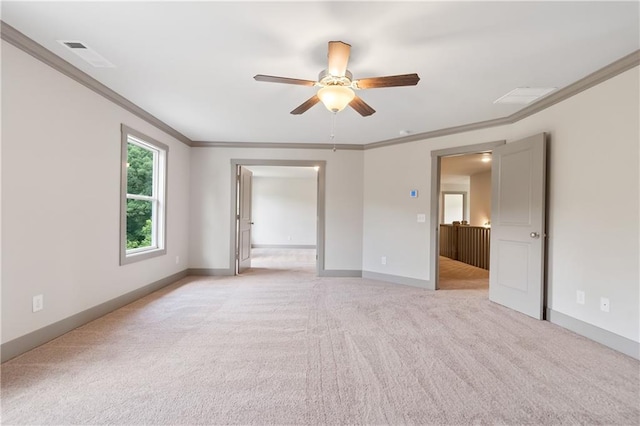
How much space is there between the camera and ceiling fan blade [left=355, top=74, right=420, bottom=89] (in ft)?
6.66

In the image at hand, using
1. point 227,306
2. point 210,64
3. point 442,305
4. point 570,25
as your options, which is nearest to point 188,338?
point 227,306

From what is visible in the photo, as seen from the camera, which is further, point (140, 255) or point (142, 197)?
point (142, 197)

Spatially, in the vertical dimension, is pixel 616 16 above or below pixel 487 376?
above

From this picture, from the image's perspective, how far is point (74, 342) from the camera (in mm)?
2523

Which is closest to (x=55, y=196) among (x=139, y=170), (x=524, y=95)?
(x=139, y=170)

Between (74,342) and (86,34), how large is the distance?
8.05 ft

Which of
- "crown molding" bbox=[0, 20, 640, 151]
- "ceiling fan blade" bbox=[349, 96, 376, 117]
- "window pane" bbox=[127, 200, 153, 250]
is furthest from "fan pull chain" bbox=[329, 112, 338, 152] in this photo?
"window pane" bbox=[127, 200, 153, 250]

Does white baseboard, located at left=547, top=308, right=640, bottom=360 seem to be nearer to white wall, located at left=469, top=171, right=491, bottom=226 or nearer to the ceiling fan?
the ceiling fan

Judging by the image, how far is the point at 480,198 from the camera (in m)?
8.69

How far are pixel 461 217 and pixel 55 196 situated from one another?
11.3 m

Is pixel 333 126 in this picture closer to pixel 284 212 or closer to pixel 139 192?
pixel 139 192

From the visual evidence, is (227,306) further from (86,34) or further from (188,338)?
(86,34)

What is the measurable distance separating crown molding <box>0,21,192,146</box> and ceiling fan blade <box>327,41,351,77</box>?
2.25 meters

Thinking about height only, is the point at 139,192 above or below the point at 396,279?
above
